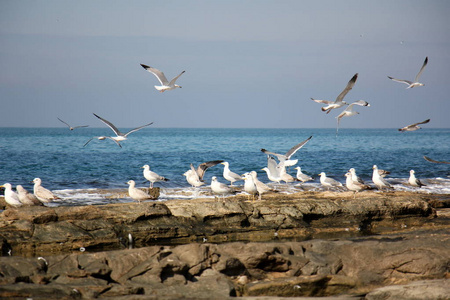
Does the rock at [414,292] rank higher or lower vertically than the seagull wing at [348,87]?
lower

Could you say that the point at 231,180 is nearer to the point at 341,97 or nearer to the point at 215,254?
the point at 341,97

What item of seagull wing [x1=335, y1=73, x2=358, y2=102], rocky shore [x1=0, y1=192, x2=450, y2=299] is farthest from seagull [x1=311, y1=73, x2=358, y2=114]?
rocky shore [x1=0, y1=192, x2=450, y2=299]

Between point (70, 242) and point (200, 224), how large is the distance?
272 cm

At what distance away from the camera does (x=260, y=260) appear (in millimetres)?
8438

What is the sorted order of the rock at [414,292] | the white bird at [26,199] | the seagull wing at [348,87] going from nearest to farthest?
1. the rock at [414,292]
2. the white bird at [26,199]
3. the seagull wing at [348,87]

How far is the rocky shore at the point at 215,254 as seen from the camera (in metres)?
7.56

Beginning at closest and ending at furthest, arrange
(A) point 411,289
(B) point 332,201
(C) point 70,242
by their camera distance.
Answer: (A) point 411,289
(C) point 70,242
(B) point 332,201

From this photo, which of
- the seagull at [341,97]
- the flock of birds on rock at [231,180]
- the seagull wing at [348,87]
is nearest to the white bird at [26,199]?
the flock of birds on rock at [231,180]

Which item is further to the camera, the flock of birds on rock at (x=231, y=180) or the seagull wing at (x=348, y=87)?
the seagull wing at (x=348, y=87)

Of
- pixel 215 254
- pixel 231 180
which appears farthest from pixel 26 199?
pixel 231 180

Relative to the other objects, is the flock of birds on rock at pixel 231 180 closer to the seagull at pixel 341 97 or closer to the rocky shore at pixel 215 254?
the seagull at pixel 341 97

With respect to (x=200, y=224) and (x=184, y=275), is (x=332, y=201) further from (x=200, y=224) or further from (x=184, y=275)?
(x=184, y=275)

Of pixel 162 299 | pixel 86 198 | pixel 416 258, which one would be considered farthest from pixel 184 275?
A: pixel 86 198

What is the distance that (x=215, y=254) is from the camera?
8352 millimetres
